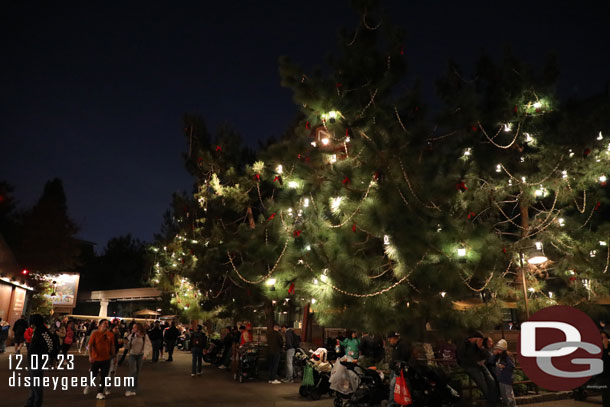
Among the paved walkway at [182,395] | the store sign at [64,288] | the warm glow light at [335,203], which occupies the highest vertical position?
the warm glow light at [335,203]

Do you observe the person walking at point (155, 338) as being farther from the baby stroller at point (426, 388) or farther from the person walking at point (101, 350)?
the baby stroller at point (426, 388)

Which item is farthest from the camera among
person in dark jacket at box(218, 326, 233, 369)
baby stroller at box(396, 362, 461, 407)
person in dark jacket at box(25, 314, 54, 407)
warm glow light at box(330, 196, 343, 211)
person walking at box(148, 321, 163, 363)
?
person walking at box(148, 321, 163, 363)

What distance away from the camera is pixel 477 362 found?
889 centimetres

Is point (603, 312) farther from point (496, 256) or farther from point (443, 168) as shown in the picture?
point (443, 168)

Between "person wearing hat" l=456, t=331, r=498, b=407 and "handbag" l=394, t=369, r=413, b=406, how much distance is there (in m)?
1.76

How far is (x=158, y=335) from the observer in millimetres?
18625

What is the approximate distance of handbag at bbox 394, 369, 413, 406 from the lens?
7.68 m

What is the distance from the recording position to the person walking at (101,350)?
8914 mm

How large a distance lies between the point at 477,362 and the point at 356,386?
2.48m

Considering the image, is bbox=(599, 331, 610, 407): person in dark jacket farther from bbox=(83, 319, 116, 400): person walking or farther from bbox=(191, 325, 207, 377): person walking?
bbox=(191, 325, 207, 377): person walking

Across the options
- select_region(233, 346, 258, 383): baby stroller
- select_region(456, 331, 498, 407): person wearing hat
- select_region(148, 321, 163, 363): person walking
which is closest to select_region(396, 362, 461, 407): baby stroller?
select_region(456, 331, 498, 407): person wearing hat

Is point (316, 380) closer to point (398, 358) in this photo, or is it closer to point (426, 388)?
point (398, 358)

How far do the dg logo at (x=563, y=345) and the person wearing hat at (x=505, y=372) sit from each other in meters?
0.53

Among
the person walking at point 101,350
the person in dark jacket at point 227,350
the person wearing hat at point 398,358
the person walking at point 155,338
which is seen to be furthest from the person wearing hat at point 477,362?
the person walking at point 155,338
